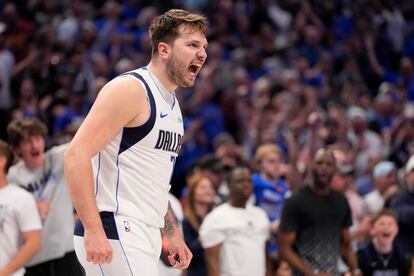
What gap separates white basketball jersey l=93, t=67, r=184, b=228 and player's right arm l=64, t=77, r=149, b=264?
3.5 inches

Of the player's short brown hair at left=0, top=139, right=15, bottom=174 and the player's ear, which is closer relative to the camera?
the player's ear

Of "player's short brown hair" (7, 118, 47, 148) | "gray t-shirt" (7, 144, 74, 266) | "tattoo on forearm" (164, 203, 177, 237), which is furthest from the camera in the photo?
"gray t-shirt" (7, 144, 74, 266)

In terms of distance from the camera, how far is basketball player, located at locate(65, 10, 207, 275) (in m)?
4.32

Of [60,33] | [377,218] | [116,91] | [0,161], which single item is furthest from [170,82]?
[60,33]

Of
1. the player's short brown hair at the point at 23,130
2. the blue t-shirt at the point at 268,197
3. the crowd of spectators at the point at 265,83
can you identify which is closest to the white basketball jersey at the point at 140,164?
the player's short brown hair at the point at 23,130

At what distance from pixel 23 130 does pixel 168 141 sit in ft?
8.96

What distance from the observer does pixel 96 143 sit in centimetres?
439

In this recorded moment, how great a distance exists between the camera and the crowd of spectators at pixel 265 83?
1055 centimetres

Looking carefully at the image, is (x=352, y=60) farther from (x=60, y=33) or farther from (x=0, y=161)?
(x=0, y=161)

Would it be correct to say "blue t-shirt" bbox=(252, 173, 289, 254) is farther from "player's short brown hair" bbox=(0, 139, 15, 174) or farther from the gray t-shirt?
"player's short brown hair" bbox=(0, 139, 15, 174)

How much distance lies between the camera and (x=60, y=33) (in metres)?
15.0

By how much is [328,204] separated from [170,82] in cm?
368

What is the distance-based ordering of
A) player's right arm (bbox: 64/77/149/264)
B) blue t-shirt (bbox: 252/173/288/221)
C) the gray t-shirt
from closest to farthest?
player's right arm (bbox: 64/77/149/264), the gray t-shirt, blue t-shirt (bbox: 252/173/288/221)

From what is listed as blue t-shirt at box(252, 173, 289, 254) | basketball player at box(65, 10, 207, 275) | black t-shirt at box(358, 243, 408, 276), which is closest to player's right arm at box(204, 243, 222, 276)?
Result: blue t-shirt at box(252, 173, 289, 254)
